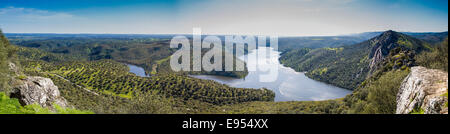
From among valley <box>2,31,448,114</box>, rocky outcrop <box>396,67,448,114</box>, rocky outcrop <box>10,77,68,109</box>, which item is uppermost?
rocky outcrop <box>396,67,448,114</box>

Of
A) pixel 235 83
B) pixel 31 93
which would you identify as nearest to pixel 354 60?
pixel 235 83

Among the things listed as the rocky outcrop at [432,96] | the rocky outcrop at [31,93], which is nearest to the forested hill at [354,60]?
the rocky outcrop at [432,96]

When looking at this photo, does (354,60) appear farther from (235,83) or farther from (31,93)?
(31,93)

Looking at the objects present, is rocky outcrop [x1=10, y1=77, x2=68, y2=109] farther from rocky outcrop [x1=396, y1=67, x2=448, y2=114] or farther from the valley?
rocky outcrop [x1=396, y1=67, x2=448, y2=114]

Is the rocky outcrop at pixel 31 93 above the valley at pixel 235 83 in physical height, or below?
above

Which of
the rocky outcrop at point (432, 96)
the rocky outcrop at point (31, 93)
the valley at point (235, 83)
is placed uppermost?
the rocky outcrop at point (432, 96)

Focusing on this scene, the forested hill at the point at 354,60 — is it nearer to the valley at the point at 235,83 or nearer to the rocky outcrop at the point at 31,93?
the valley at the point at 235,83

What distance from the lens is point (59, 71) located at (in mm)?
69500

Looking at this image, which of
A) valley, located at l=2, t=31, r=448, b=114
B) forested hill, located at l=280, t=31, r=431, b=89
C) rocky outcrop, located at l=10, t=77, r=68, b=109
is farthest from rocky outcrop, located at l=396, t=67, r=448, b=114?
forested hill, located at l=280, t=31, r=431, b=89

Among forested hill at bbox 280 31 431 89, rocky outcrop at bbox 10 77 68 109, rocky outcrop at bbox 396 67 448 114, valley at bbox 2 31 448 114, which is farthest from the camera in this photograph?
forested hill at bbox 280 31 431 89

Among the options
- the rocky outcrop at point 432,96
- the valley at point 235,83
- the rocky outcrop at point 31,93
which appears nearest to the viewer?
the rocky outcrop at point 432,96
